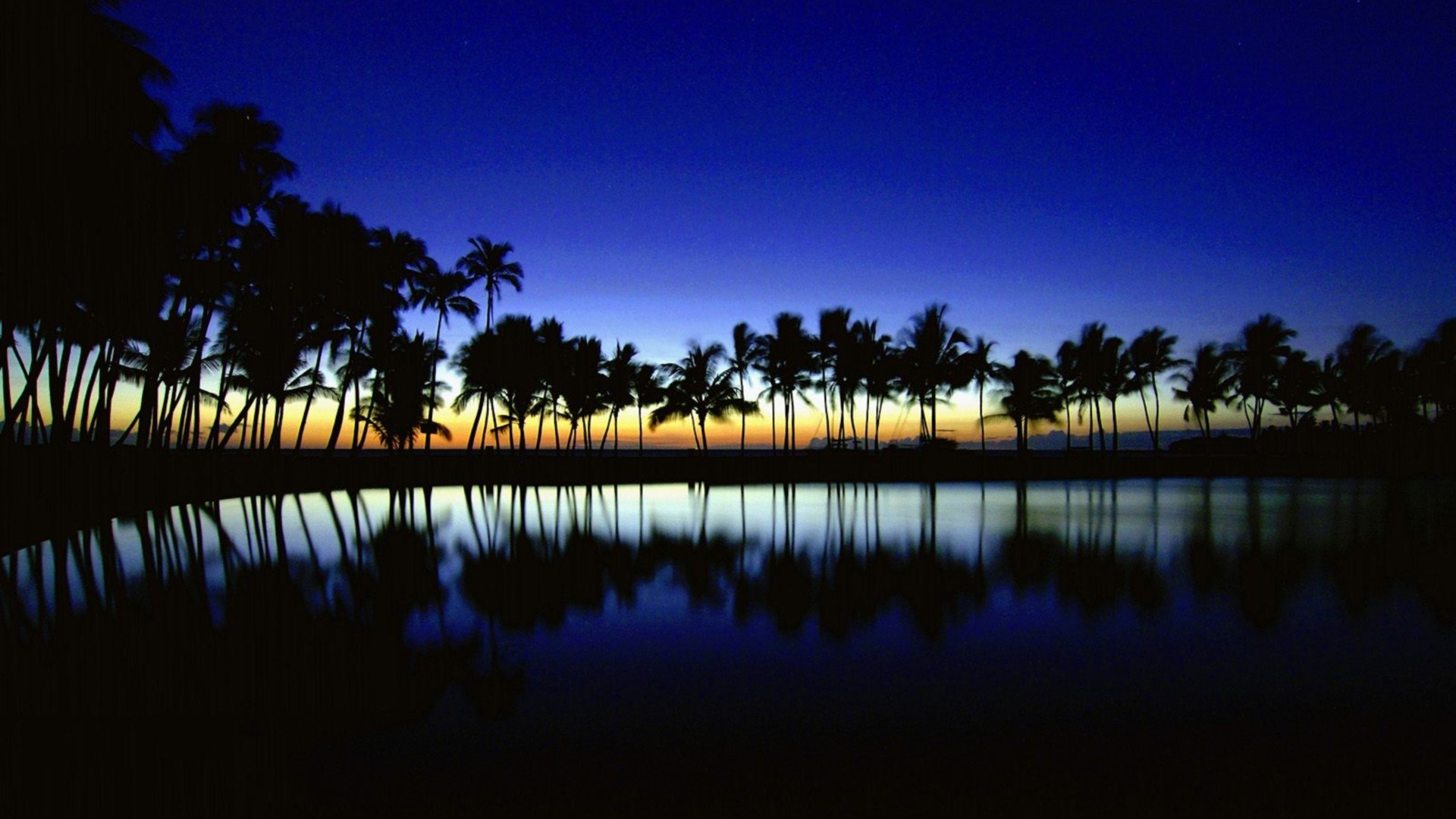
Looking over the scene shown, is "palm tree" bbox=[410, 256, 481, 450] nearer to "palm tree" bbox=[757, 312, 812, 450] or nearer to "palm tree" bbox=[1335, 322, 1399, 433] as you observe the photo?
"palm tree" bbox=[757, 312, 812, 450]

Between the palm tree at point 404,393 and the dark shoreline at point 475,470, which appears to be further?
the palm tree at point 404,393

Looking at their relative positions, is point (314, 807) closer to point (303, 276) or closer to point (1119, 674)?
point (1119, 674)

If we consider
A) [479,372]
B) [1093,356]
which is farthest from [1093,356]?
[479,372]

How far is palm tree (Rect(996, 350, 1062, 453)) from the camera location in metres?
41.0

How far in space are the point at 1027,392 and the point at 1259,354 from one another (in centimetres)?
1529

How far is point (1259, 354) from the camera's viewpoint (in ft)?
140

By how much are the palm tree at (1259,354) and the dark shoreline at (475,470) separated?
6.52 metres

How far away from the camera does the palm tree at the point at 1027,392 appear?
41000 mm

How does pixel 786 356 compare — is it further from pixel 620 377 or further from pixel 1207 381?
pixel 1207 381

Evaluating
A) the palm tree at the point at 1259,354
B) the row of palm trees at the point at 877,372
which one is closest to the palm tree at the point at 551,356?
the row of palm trees at the point at 877,372

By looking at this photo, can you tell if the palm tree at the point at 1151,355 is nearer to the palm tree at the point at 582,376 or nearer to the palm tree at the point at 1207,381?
the palm tree at the point at 1207,381

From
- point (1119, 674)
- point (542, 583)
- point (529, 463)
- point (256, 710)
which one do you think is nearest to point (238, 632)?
point (256, 710)

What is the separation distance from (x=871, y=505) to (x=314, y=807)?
55.7ft

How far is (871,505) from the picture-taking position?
1903cm
